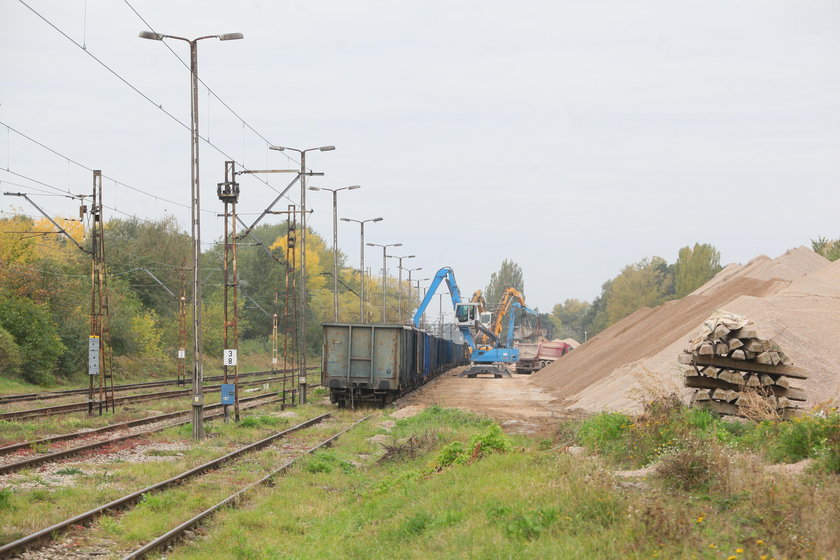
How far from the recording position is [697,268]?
10081 cm

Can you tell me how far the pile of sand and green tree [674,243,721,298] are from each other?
39.7 metres

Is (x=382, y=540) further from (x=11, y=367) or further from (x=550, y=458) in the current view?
(x=11, y=367)

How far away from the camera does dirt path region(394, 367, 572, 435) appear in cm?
2662

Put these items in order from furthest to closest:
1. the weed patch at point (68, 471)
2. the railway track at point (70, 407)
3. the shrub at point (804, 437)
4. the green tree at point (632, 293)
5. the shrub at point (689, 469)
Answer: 1. the green tree at point (632, 293)
2. the railway track at point (70, 407)
3. the weed patch at point (68, 471)
4. the shrub at point (804, 437)
5. the shrub at point (689, 469)

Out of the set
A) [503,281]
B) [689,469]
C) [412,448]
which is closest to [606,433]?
[412,448]

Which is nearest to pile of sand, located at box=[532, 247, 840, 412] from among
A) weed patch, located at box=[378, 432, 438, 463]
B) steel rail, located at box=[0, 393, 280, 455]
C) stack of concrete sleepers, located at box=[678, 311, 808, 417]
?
stack of concrete sleepers, located at box=[678, 311, 808, 417]

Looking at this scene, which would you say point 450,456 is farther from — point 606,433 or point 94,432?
point 94,432

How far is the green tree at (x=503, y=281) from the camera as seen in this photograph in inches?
7274

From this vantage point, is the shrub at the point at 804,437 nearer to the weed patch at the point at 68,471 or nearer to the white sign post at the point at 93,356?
the weed patch at the point at 68,471

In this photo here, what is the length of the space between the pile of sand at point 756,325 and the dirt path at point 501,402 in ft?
4.04

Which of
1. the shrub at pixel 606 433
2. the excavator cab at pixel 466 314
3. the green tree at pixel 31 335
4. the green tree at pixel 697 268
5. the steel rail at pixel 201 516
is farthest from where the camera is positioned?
the green tree at pixel 697 268

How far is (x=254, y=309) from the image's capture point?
8750cm

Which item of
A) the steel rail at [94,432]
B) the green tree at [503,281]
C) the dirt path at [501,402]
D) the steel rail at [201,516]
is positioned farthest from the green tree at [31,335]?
the green tree at [503,281]

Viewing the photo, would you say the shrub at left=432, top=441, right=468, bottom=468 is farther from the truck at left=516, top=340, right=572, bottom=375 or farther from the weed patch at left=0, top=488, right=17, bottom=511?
the truck at left=516, top=340, right=572, bottom=375
